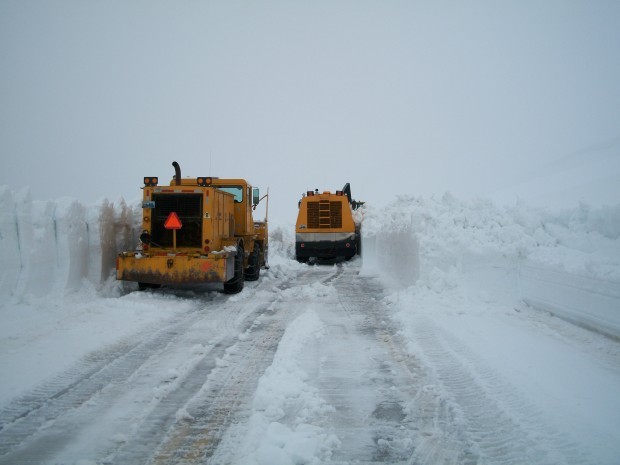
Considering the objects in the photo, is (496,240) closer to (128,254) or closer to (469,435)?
(469,435)

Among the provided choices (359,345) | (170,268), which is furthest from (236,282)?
(359,345)

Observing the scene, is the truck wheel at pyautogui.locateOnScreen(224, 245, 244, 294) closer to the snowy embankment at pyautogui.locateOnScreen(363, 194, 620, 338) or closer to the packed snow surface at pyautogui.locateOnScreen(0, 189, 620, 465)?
the packed snow surface at pyautogui.locateOnScreen(0, 189, 620, 465)

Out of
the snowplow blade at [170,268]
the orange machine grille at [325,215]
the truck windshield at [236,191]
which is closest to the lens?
the snowplow blade at [170,268]

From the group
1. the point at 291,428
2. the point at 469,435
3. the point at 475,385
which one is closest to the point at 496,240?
the point at 475,385

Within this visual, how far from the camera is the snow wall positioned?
23.0ft

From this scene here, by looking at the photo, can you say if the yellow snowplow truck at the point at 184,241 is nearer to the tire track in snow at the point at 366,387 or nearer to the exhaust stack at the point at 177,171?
the exhaust stack at the point at 177,171

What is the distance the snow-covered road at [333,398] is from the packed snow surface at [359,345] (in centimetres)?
2

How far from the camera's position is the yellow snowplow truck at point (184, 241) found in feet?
28.5

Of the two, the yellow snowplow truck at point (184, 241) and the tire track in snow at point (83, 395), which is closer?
the tire track in snow at point (83, 395)

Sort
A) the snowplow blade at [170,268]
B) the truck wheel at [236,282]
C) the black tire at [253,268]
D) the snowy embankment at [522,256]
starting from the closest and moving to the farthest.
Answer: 1. the snowy embankment at [522,256]
2. the snowplow blade at [170,268]
3. the truck wheel at [236,282]
4. the black tire at [253,268]

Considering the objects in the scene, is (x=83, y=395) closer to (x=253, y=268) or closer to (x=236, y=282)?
(x=236, y=282)

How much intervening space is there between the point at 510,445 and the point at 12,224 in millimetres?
7996

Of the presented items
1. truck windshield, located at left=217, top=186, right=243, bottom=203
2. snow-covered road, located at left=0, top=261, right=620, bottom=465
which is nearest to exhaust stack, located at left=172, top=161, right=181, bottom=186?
truck windshield, located at left=217, top=186, right=243, bottom=203

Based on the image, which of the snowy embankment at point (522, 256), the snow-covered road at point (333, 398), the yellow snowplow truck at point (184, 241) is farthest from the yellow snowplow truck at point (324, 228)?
the snow-covered road at point (333, 398)
